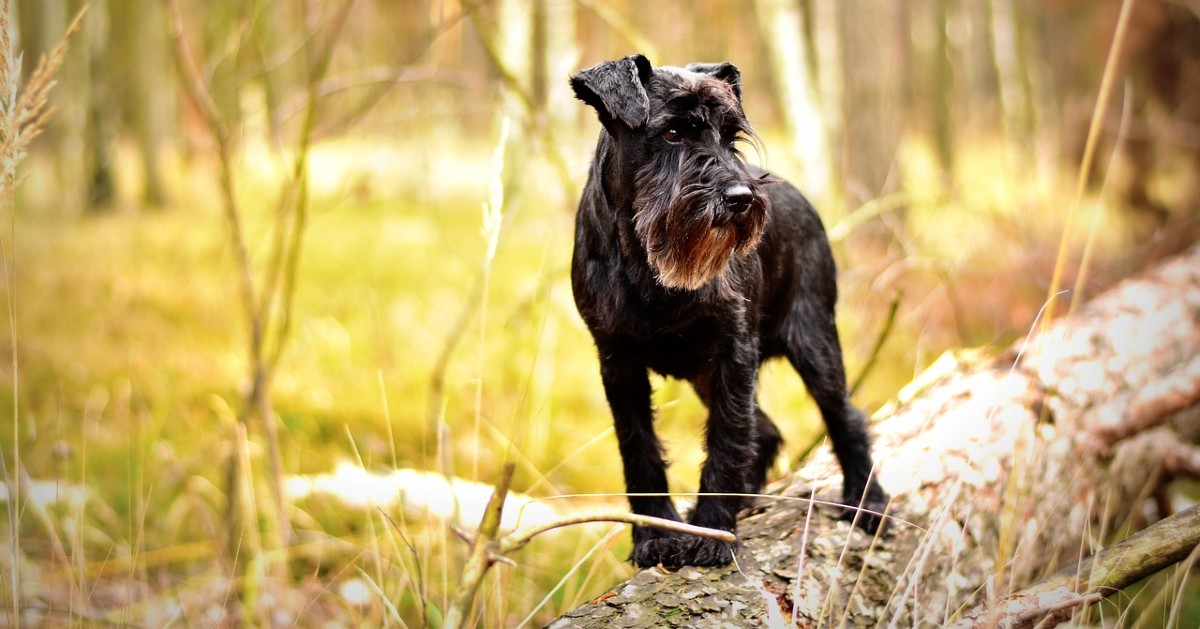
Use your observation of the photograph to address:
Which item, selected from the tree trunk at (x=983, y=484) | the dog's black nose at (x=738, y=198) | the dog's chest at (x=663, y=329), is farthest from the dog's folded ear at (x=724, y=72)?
the tree trunk at (x=983, y=484)

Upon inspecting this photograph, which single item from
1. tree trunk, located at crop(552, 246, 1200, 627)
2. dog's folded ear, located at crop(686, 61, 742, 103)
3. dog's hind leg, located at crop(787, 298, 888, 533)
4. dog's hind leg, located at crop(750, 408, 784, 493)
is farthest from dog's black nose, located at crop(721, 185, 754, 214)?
dog's hind leg, located at crop(750, 408, 784, 493)

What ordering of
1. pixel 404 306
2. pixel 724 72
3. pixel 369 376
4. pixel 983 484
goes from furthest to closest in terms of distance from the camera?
pixel 404 306
pixel 369 376
pixel 983 484
pixel 724 72

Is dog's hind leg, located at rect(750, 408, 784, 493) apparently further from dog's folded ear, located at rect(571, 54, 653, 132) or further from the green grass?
dog's folded ear, located at rect(571, 54, 653, 132)

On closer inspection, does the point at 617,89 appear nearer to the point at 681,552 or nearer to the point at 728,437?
the point at 728,437

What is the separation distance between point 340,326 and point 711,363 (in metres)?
5.41

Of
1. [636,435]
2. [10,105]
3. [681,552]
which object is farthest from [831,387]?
[10,105]

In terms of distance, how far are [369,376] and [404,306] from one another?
1553 mm

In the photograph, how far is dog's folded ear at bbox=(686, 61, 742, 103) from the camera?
9.07ft

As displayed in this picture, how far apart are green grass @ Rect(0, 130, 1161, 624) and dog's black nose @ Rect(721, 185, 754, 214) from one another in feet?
3.23

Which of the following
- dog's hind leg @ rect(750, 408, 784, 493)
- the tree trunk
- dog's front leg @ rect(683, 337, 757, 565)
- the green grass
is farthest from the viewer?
the green grass

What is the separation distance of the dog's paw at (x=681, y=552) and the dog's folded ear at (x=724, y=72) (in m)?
1.32

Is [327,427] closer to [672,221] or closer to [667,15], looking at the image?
[672,221]

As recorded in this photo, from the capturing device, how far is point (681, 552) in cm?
257

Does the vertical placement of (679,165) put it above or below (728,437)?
above
